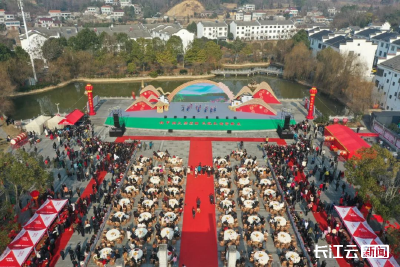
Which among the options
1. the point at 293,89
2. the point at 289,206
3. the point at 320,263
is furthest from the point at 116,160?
the point at 293,89

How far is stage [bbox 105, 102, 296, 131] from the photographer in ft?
108

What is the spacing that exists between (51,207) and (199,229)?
8.72m

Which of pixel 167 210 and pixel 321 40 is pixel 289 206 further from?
pixel 321 40

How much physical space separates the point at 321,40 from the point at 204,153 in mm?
46864

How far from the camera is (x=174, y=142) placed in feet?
96.8

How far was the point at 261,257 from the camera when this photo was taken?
14766 mm

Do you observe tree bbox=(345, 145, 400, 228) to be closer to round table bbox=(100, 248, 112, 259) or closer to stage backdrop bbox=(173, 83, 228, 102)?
round table bbox=(100, 248, 112, 259)

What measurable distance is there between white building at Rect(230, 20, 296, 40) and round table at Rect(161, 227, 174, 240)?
8661cm

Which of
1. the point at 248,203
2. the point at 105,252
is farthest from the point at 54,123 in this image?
the point at 248,203

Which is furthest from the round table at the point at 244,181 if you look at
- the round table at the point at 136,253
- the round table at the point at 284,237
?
the round table at the point at 136,253

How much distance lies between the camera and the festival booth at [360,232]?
46.2 ft

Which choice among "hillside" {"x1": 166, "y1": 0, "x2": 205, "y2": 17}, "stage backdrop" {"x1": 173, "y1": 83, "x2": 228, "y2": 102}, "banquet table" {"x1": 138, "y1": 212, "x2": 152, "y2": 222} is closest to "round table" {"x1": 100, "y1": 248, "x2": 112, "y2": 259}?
"banquet table" {"x1": 138, "y1": 212, "x2": 152, "y2": 222}

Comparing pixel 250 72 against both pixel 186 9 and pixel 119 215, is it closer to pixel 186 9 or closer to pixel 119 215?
pixel 119 215

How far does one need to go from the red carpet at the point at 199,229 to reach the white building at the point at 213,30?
79.2 metres
